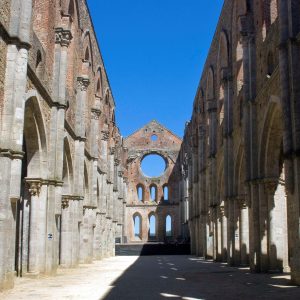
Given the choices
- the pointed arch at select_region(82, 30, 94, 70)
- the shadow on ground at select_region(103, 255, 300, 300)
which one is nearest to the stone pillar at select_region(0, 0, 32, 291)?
the shadow on ground at select_region(103, 255, 300, 300)

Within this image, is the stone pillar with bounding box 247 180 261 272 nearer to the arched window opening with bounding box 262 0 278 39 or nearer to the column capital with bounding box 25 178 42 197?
the arched window opening with bounding box 262 0 278 39

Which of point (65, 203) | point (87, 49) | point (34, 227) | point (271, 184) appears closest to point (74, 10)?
point (87, 49)

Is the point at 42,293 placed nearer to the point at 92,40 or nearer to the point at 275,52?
the point at 275,52

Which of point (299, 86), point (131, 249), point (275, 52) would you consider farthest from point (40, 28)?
point (131, 249)

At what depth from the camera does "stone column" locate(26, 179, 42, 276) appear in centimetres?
1684

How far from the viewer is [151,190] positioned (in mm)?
59438

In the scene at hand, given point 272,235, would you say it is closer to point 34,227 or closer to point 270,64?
point 270,64

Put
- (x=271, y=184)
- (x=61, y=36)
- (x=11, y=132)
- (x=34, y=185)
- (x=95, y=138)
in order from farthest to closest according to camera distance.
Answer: (x=95, y=138), (x=61, y=36), (x=271, y=184), (x=34, y=185), (x=11, y=132)

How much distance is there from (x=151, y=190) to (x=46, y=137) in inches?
1658

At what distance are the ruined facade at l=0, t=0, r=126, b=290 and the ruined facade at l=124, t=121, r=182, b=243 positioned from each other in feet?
78.4

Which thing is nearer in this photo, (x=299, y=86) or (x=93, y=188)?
(x=299, y=86)

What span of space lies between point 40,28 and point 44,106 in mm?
3009

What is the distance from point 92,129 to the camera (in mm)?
30375

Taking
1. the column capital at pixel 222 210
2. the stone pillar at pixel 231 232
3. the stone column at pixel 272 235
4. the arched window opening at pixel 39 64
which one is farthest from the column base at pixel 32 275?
the column capital at pixel 222 210
